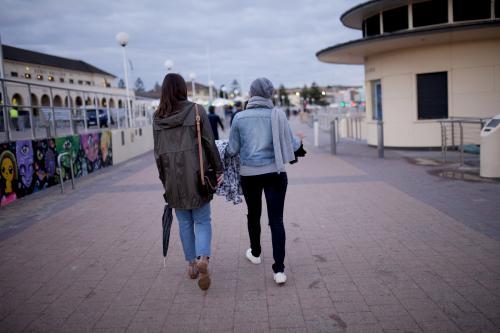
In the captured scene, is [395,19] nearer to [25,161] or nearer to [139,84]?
[25,161]

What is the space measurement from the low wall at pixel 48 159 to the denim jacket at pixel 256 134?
6294 millimetres

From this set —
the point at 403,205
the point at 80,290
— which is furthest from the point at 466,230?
the point at 80,290

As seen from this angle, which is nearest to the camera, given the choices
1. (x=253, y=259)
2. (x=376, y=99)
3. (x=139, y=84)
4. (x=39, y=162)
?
(x=253, y=259)

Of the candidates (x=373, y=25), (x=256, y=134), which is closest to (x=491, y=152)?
(x=256, y=134)

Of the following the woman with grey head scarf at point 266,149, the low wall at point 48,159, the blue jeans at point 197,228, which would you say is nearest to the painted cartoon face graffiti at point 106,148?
the low wall at point 48,159

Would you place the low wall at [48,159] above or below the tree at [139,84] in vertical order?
below

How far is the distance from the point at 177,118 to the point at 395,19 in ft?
46.1

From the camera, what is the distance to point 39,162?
33.3 feet

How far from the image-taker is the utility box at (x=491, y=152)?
30.0ft

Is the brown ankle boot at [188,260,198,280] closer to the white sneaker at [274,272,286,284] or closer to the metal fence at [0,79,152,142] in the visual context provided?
the white sneaker at [274,272,286,284]

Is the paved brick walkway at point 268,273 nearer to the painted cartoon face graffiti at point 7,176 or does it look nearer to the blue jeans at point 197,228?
the blue jeans at point 197,228

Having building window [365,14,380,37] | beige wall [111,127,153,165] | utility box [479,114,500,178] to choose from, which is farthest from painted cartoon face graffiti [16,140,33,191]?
building window [365,14,380,37]

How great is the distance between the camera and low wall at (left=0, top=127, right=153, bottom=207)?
29.0 feet

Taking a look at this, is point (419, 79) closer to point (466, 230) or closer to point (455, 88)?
point (455, 88)
